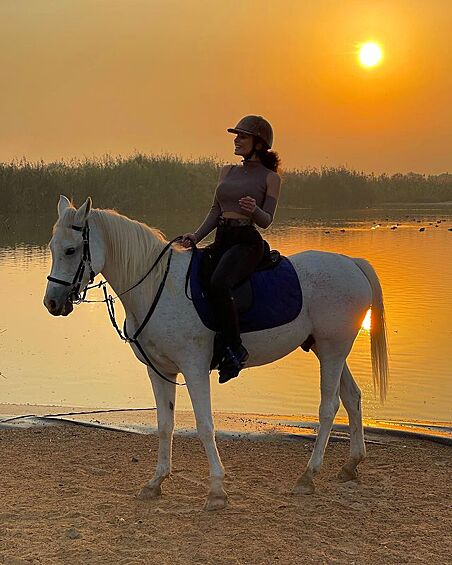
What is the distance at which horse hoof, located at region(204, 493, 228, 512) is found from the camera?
474 cm

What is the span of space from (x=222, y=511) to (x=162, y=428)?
674 mm

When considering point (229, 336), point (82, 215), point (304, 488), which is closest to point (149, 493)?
point (304, 488)

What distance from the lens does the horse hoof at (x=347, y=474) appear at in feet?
17.5

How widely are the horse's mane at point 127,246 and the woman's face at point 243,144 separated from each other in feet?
2.48

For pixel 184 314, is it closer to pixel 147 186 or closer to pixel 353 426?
pixel 353 426

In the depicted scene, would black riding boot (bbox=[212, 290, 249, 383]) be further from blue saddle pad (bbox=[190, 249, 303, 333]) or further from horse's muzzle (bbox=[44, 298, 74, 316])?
horse's muzzle (bbox=[44, 298, 74, 316])

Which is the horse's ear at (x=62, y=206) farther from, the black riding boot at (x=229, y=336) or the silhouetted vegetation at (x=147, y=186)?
the silhouetted vegetation at (x=147, y=186)

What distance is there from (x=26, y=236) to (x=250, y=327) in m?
25.7

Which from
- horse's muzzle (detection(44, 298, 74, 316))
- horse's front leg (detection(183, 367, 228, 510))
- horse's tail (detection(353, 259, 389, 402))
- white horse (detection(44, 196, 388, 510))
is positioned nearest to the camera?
horse's muzzle (detection(44, 298, 74, 316))

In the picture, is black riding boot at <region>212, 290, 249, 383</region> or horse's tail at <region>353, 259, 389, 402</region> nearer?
black riding boot at <region>212, 290, 249, 383</region>

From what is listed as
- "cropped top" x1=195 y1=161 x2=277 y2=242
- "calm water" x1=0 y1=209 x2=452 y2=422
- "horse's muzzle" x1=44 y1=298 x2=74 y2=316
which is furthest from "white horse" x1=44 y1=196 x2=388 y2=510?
"calm water" x1=0 y1=209 x2=452 y2=422

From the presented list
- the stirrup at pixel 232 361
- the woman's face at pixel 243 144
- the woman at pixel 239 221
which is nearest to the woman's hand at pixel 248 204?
the woman at pixel 239 221

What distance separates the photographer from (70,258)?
4.66m

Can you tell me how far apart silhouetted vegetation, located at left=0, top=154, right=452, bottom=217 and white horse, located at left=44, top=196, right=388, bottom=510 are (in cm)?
1954
